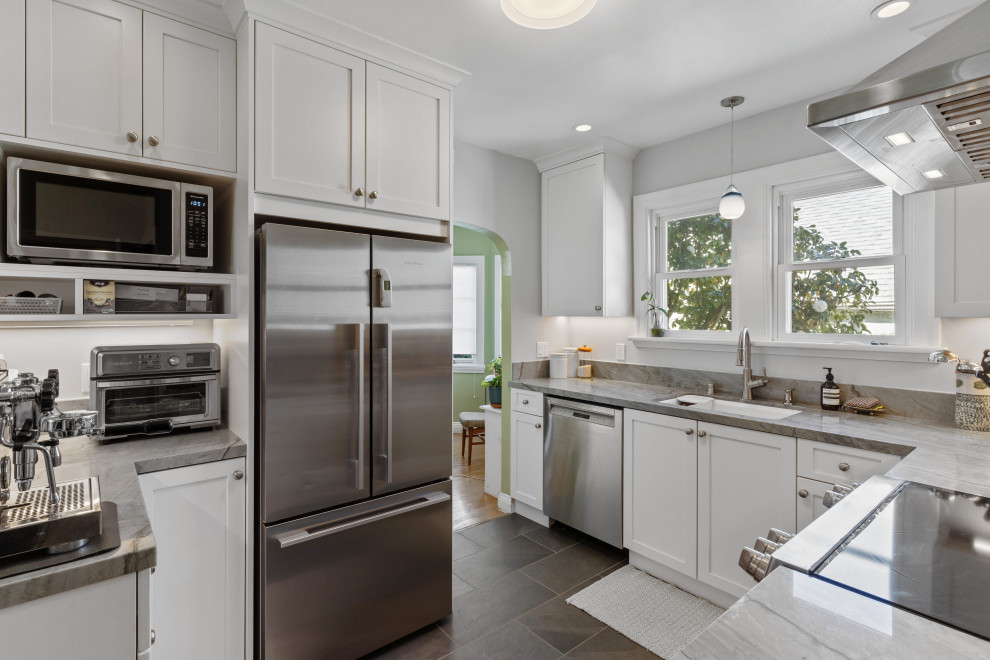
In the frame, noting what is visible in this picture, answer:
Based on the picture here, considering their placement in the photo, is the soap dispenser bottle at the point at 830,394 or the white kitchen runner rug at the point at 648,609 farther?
the soap dispenser bottle at the point at 830,394

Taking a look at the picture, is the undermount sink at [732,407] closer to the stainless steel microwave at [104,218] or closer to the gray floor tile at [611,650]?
the gray floor tile at [611,650]

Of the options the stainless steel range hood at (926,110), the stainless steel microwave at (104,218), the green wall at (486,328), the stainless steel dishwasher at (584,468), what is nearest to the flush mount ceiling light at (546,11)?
the stainless steel range hood at (926,110)

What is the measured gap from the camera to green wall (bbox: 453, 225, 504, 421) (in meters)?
5.57

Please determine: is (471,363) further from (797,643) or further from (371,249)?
(797,643)

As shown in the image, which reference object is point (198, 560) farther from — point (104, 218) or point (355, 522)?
point (104, 218)

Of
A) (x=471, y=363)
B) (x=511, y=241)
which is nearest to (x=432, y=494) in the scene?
(x=511, y=241)

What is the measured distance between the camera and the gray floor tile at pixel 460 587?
2.56 m

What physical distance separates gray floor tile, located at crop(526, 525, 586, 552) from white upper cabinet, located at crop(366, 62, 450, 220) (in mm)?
2050

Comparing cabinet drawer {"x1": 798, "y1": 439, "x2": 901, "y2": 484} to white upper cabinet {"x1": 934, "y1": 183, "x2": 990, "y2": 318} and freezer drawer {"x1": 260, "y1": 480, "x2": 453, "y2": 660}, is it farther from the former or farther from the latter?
freezer drawer {"x1": 260, "y1": 480, "x2": 453, "y2": 660}

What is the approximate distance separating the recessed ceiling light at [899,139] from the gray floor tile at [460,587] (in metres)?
2.50

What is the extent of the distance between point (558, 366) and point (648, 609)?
166 cm

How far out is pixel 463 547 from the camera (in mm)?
3061

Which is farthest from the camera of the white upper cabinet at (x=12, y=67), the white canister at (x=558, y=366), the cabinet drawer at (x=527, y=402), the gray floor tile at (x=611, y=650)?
the white canister at (x=558, y=366)

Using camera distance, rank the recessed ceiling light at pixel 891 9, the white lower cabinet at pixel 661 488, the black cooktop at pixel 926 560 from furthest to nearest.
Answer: the white lower cabinet at pixel 661 488, the recessed ceiling light at pixel 891 9, the black cooktop at pixel 926 560
